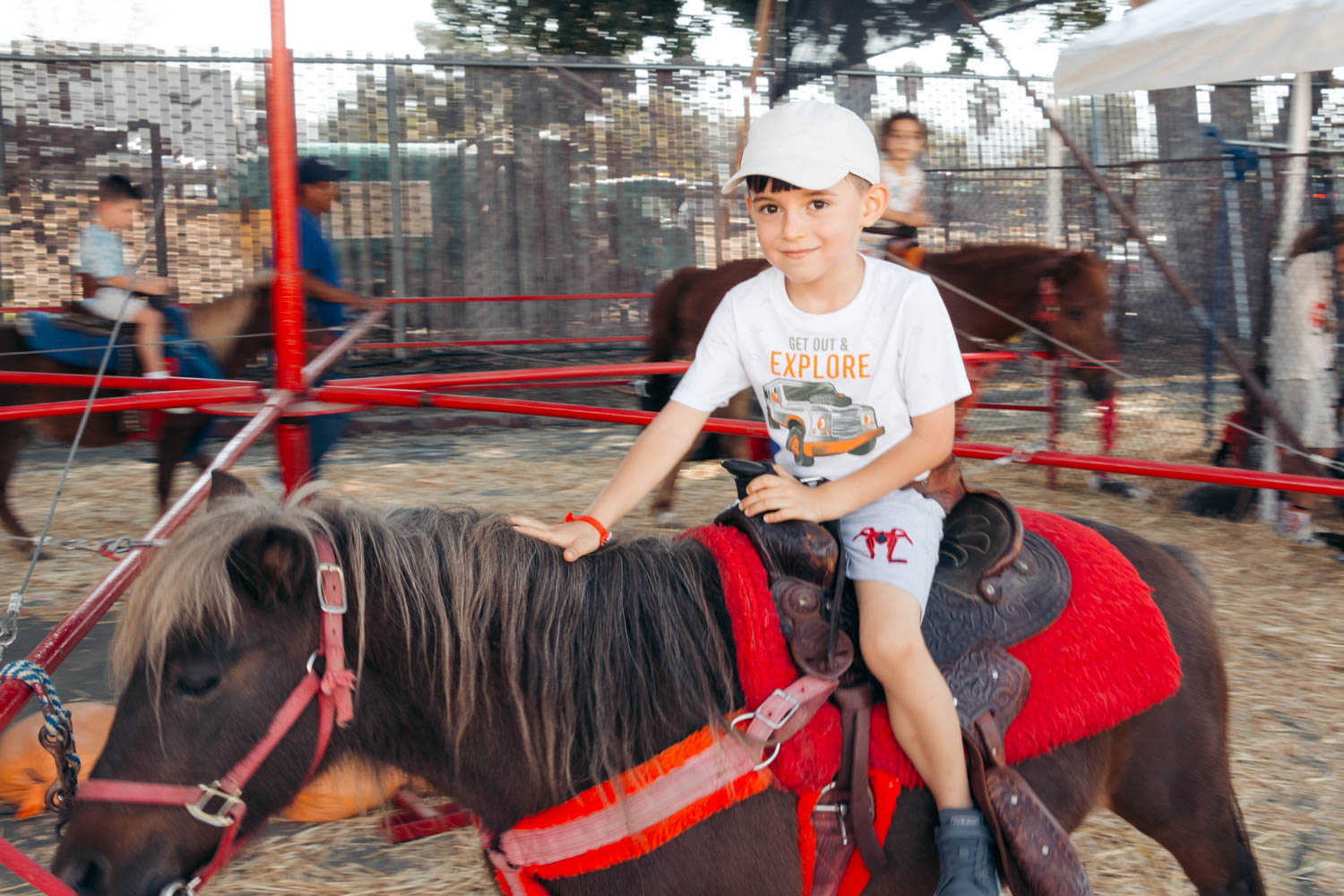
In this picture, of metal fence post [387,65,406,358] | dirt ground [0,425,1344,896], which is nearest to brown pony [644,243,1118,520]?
dirt ground [0,425,1344,896]

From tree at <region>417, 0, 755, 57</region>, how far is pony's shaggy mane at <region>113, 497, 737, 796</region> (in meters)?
12.1

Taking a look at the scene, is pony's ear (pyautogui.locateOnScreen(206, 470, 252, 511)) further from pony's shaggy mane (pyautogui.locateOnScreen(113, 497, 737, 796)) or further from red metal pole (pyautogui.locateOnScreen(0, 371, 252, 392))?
red metal pole (pyautogui.locateOnScreen(0, 371, 252, 392))

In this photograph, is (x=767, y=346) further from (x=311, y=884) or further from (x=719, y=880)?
(x=311, y=884)

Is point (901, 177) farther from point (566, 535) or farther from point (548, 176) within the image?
point (566, 535)

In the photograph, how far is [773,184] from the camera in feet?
5.22

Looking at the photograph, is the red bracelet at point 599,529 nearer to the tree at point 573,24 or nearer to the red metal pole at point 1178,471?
the red metal pole at point 1178,471

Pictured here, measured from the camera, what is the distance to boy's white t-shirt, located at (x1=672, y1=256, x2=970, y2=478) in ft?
5.28

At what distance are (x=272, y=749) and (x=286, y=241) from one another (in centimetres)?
195

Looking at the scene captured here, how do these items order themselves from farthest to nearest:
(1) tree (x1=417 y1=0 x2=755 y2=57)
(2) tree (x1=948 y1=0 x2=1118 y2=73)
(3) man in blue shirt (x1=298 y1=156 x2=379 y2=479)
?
(1) tree (x1=417 y1=0 x2=755 y2=57) < (2) tree (x1=948 y1=0 x2=1118 y2=73) < (3) man in blue shirt (x1=298 y1=156 x2=379 y2=479)

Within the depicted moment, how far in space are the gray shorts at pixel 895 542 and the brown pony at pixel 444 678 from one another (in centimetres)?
22

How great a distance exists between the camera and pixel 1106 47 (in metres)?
5.36

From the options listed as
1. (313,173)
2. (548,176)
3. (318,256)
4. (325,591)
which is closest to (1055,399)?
(318,256)

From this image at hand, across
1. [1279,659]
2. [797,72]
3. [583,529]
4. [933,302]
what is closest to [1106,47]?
[797,72]

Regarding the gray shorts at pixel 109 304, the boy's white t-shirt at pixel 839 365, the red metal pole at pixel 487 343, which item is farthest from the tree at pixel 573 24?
the boy's white t-shirt at pixel 839 365
